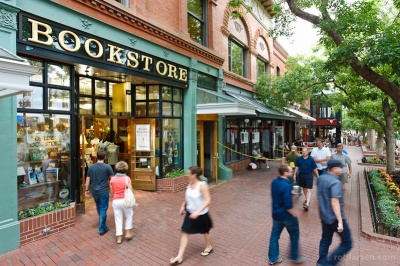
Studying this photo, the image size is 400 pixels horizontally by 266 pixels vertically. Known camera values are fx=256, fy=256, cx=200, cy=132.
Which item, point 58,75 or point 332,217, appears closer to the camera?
point 332,217

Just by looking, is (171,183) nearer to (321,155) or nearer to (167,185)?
(167,185)

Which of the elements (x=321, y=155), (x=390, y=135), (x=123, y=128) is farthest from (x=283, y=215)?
(x=390, y=135)

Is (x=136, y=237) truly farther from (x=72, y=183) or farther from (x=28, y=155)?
(x=28, y=155)

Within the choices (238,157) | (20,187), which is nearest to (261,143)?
(238,157)

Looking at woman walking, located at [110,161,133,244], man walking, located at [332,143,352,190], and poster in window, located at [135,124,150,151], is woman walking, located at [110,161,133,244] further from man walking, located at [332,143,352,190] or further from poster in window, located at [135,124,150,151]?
man walking, located at [332,143,352,190]

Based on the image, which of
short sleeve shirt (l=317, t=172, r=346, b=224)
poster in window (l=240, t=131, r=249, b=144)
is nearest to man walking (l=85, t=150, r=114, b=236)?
short sleeve shirt (l=317, t=172, r=346, b=224)

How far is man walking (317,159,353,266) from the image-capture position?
3652mm

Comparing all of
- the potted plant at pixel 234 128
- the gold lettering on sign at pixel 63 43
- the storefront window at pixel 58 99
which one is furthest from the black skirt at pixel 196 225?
the potted plant at pixel 234 128

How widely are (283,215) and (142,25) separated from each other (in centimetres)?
632

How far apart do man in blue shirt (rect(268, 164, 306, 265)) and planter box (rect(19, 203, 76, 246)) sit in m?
4.07

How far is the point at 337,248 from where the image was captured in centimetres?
374

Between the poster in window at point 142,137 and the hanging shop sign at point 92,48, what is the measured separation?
1.83 metres

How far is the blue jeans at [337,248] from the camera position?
3.66m

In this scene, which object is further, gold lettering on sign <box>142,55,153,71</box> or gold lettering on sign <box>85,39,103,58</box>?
gold lettering on sign <box>142,55,153,71</box>
